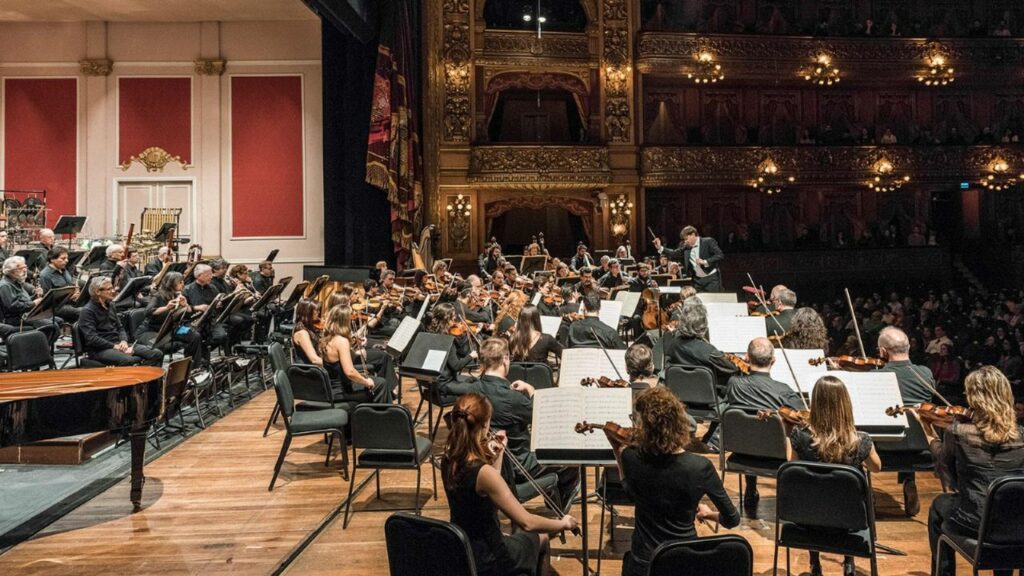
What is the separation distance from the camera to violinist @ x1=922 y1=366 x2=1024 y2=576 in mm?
3596

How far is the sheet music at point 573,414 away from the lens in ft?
13.1

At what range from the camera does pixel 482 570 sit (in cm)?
317

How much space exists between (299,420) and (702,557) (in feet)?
13.1

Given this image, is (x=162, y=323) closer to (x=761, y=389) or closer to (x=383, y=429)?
(x=383, y=429)

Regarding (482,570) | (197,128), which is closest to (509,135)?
(197,128)

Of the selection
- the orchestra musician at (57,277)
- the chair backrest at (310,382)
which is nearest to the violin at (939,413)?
the chair backrest at (310,382)

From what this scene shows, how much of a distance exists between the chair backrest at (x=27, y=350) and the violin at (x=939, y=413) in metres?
7.33

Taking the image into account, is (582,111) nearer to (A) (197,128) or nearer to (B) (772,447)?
(A) (197,128)

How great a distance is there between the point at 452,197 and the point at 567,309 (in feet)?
29.5

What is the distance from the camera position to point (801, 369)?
5367 mm

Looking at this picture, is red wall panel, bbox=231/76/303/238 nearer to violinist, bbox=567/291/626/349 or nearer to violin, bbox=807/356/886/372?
violinist, bbox=567/291/626/349

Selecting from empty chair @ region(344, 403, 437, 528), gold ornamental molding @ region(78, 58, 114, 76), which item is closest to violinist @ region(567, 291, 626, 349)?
empty chair @ region(344, 403, 437, 528)

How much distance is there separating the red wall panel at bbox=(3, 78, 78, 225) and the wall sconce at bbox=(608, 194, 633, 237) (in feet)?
43.2

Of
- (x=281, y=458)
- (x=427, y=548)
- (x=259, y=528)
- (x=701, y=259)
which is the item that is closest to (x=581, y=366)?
(x=281, y=458)
